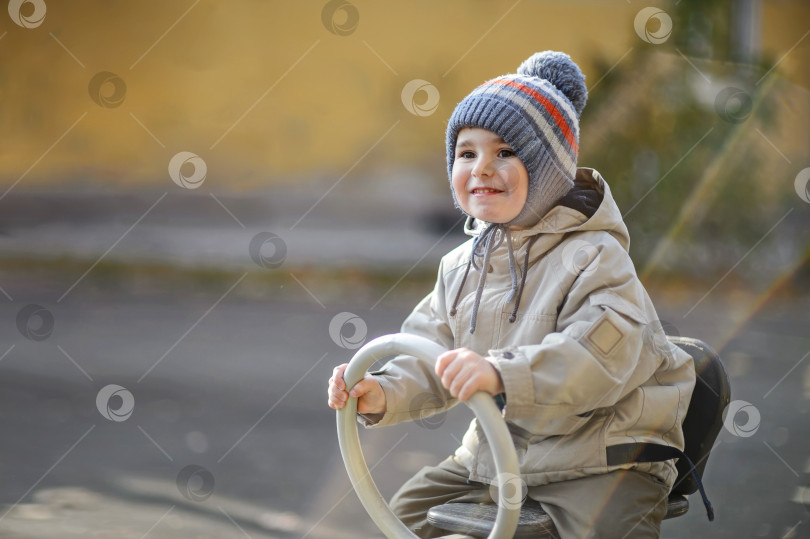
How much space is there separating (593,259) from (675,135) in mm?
5825

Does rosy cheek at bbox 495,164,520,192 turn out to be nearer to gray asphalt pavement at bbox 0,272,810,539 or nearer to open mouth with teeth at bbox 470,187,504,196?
open mouth with teeth at bbox 470,187,504,196

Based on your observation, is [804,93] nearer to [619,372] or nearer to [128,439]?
[128,439]

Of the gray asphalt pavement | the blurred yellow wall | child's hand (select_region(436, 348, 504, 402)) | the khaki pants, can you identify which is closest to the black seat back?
the khaki pants

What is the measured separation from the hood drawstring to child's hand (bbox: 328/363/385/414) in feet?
0.81

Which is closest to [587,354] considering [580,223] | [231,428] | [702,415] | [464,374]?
[464,374]

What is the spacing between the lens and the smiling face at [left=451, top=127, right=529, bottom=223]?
6.52 feet

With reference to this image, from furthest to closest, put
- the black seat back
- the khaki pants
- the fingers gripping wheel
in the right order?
the black seat back < the khaki pants < the fingers gripping wheel

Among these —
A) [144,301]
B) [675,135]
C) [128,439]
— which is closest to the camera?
[128,439]

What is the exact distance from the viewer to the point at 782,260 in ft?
28.1

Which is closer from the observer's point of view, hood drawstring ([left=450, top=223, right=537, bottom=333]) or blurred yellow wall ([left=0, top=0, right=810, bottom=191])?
hood drawstring ([left=450, top=223, right=537, bottom=333])

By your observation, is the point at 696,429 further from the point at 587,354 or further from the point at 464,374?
the point at 464,374

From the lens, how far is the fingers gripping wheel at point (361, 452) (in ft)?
5.02

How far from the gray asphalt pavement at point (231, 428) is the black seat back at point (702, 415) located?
147 cm

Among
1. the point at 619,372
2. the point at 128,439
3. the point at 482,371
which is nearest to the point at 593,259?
the point at 619,372
